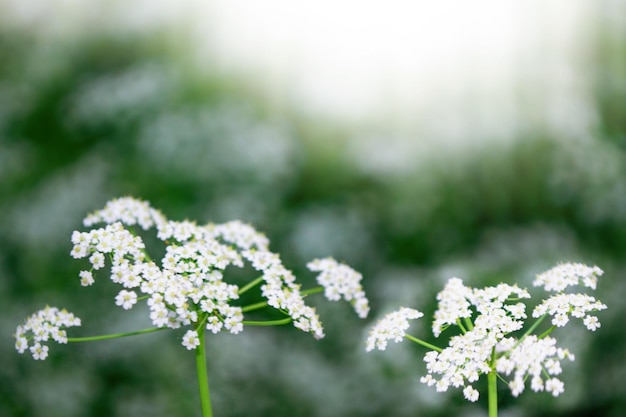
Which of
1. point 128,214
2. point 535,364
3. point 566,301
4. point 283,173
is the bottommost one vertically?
point 535,364

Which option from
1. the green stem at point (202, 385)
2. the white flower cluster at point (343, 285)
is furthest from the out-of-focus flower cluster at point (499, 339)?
the green stem at point (202, 385)

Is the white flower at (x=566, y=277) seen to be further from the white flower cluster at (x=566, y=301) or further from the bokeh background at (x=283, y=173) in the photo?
the bokeh background at (x=283, y=173)

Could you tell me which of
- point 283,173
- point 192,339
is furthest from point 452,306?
point 283,173

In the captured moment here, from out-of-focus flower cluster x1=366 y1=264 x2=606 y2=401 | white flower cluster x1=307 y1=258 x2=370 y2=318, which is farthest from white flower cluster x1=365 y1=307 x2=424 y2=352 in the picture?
white flower cluster x1=307 y1=258 x2=370 y2=318

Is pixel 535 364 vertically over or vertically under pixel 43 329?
under

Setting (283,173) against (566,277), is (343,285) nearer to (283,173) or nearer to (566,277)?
(566,277)

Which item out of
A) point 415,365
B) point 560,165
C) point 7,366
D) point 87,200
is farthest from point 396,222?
point 7,366
